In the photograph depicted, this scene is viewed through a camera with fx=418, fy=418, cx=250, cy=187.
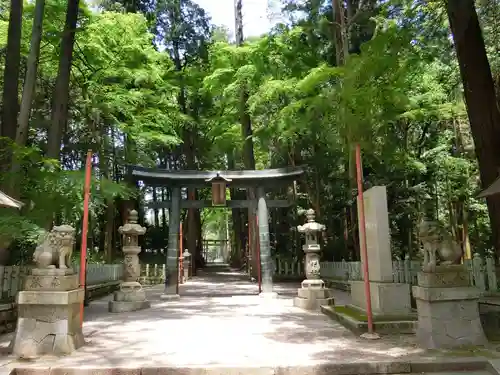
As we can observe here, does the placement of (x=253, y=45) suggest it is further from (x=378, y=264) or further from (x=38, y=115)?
(x=378, y=264)

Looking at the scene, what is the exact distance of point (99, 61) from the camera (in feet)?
50.6

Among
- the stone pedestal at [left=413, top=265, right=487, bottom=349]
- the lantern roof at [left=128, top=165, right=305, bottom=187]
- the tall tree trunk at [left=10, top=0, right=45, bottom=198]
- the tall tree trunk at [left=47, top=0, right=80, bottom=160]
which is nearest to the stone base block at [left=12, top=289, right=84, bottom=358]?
the tall tree trunk at [left=10, top=0, right=45, bottom=198]

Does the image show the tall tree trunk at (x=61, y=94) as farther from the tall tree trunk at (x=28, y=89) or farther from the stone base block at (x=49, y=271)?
the stone base block at (x=49, y=271)

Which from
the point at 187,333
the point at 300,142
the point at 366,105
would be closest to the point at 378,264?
the point at 187,333

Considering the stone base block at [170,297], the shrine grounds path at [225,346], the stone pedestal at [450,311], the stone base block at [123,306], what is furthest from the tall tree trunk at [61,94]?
the stone pedestal at [450,311]

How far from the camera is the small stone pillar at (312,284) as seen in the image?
10.6 m

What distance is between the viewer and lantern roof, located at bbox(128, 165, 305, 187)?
1359 cm

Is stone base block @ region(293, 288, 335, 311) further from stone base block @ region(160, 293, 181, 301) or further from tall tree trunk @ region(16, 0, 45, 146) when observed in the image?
tall tree trunk @ region(16, 0, 45, 146)

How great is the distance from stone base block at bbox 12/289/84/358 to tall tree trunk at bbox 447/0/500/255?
7390mm

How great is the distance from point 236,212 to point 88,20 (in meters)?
17.5

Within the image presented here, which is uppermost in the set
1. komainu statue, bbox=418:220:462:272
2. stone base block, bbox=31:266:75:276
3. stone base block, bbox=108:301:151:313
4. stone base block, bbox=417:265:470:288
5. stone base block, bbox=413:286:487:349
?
komainu statue, bbox=418:220:462:272

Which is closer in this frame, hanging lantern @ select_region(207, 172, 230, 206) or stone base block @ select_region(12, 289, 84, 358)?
→ stone base block @ select_region(12, 289, 84, 358)

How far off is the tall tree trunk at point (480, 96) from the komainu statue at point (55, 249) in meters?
7.26

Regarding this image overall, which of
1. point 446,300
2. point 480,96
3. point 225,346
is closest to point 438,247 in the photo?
point 446,300
